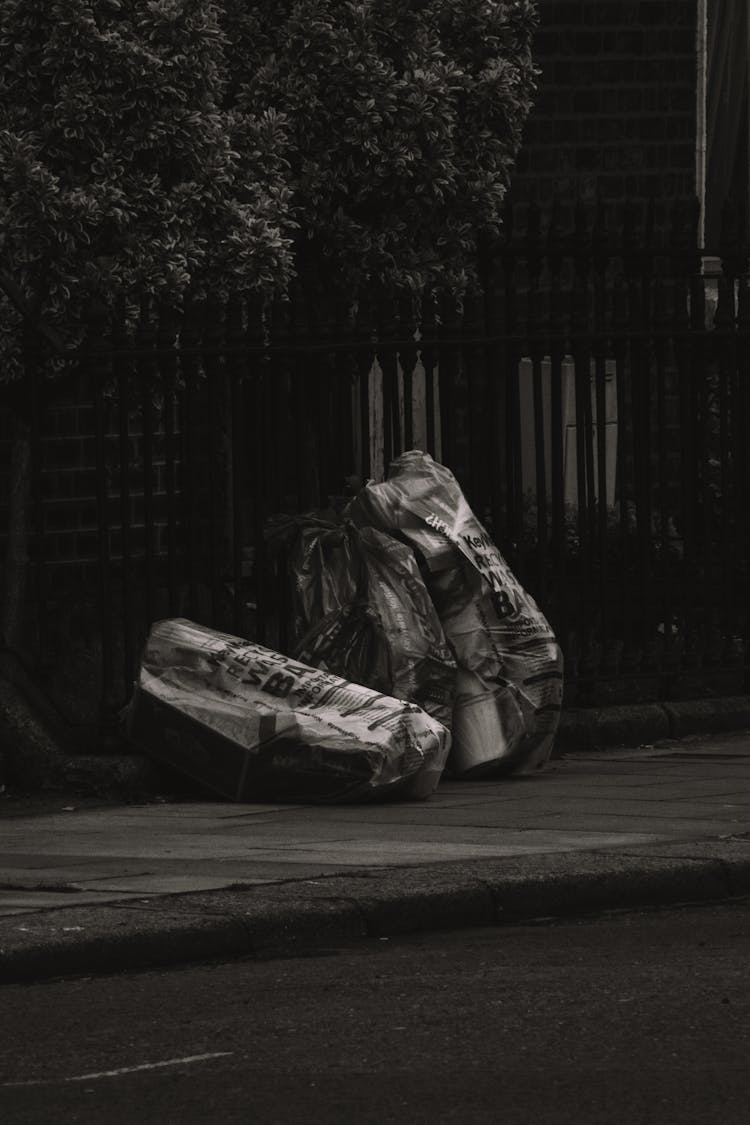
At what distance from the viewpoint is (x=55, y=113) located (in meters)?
11.4

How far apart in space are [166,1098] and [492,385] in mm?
6667

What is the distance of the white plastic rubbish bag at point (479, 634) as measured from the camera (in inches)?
436

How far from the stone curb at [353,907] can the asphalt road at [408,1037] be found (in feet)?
0.36

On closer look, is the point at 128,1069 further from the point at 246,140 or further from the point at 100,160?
the point at 246,140

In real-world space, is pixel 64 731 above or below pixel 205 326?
below

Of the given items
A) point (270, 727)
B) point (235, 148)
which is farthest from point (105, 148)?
point (270, 727)

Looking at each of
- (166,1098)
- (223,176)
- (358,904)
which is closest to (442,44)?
(223,176)

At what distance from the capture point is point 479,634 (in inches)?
Answer: 439

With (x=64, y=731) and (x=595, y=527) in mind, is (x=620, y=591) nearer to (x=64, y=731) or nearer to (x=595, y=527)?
(x=595, y=527)

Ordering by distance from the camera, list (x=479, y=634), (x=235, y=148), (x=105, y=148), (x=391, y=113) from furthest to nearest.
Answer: (x=391, y=113) → (x=235, y=148) → (x=105, y=148) → (x=479, y=634)

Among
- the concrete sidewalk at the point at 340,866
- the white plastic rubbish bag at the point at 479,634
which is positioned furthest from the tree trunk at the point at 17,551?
the white plastic rubbish bag at the point at 479,634

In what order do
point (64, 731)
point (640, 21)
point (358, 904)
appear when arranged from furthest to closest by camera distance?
1. point (640, 21)
2. point (64, 731)
3. point (358, 904)

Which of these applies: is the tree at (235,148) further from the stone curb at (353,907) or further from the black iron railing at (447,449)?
the stone curb at (353,907)

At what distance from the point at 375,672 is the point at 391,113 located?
11.7 ft
